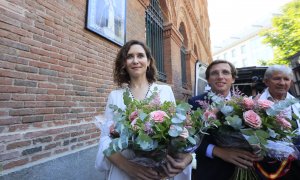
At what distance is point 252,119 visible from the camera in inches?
49.2

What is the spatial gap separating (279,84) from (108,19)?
10.7ft

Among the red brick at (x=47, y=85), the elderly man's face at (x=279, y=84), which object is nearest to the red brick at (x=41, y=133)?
the red brick at (x=47, y=85)

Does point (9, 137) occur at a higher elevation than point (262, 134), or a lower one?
lower

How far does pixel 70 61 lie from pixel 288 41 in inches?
650

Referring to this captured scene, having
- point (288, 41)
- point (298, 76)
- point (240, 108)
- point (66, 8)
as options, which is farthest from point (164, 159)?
point (288, 41)

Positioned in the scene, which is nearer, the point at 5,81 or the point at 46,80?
the point at 5,81

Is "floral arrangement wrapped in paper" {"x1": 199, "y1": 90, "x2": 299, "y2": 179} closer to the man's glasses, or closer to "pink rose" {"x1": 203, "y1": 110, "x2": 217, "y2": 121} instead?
"pink rose" {"x1": 203, "y1": 110, "x2": 217, "y2": 121}

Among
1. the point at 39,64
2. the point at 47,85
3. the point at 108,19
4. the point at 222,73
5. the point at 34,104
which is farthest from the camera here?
the point at 108,19

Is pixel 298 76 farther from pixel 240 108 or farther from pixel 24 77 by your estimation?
pixel 24 77

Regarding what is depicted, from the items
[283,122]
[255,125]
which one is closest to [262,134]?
[255,125]

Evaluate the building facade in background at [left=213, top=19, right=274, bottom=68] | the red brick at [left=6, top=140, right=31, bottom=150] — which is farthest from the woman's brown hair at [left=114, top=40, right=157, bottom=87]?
the building facade in background at [left=213, top=19, right=274, bottom=68]

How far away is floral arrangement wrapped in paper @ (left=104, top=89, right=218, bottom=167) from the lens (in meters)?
1.07

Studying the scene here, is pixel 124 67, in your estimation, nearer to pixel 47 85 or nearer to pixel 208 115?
pixel 208 115

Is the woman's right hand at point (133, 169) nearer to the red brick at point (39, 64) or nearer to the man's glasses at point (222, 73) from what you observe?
the man's glasses at point (222, 73)
